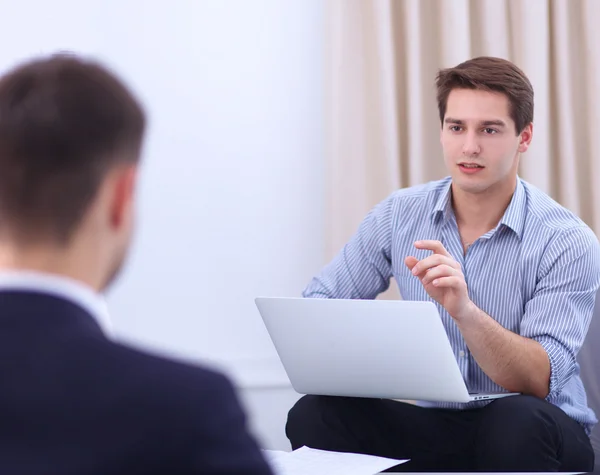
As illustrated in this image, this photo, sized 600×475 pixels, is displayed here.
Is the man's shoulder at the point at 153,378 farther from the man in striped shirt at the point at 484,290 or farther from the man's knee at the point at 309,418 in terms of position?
the man's knee at the point at 309,418

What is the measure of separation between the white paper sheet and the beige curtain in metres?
1.13

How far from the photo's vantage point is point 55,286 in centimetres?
66

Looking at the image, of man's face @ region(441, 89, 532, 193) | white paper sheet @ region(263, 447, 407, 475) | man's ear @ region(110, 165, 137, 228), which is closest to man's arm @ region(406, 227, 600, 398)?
man's face @ region(441, 89, 532, 193)

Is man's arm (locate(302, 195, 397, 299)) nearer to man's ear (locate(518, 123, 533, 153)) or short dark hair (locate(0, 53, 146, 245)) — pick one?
man's ear (locate(518, 123, 533, 153))

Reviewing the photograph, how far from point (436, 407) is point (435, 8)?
1260 mm

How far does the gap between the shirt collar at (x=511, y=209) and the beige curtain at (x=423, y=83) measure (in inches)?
16.8

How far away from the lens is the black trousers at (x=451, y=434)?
5.51 ft

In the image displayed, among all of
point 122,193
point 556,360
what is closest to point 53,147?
point 122,193

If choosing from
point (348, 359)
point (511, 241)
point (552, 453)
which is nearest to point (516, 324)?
point (511, 241)

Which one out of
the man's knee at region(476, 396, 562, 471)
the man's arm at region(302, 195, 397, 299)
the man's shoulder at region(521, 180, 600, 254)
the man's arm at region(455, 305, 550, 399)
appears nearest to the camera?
the man's knee at region(476, 396, 562, 471)

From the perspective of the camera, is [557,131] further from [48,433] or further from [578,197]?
[48,433]

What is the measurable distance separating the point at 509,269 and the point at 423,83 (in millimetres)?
833

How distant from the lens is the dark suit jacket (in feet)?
1.98

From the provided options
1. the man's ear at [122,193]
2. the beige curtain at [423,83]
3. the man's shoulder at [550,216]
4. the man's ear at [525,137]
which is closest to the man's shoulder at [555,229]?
the man's shoulder at [550,216]
